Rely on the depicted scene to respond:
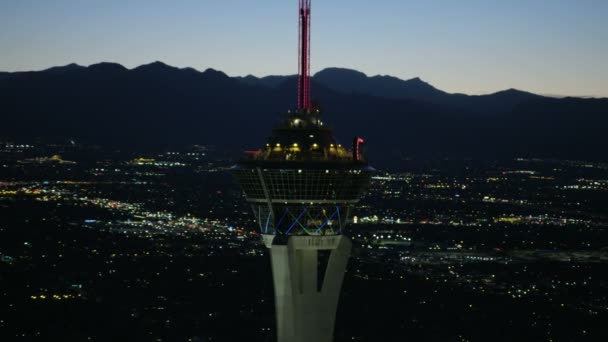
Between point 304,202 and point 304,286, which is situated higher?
point 304,202

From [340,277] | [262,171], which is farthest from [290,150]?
[340,277]

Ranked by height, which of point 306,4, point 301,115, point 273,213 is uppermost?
point 306,4

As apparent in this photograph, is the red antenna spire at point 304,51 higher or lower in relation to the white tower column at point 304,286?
higher

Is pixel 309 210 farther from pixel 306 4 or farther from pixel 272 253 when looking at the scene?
pixel 306 4

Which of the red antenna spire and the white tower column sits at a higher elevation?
the red antenna spire
